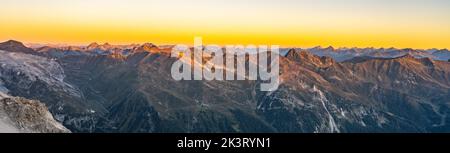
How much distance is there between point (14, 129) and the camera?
18700cm
